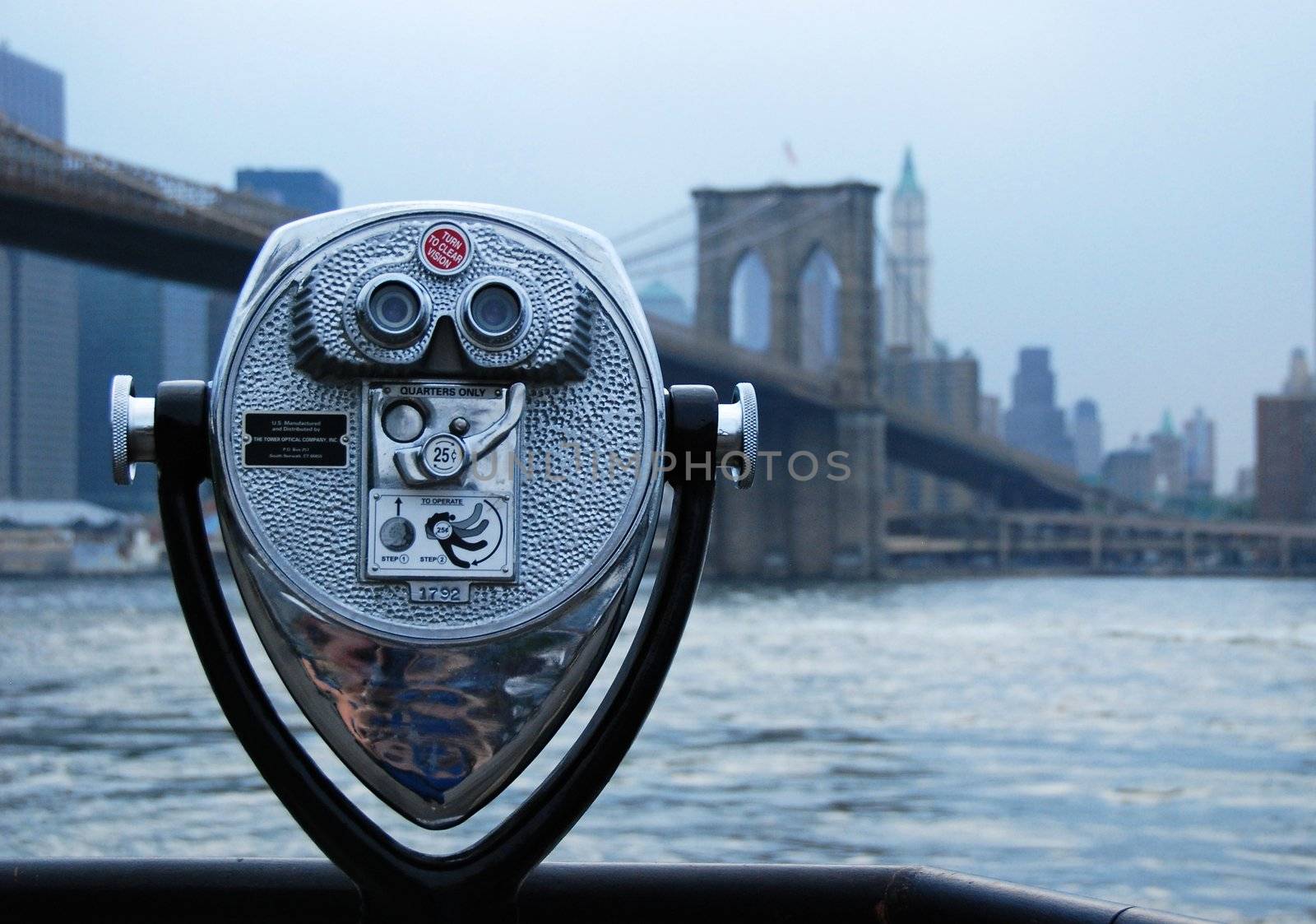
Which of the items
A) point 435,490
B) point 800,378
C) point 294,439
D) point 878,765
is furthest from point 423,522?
point 800,378

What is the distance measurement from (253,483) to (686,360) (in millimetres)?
29800

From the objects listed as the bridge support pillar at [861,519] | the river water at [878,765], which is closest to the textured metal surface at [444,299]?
the river water at [878,765]

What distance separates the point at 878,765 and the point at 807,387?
3130cm

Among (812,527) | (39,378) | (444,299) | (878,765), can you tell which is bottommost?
(878,765)

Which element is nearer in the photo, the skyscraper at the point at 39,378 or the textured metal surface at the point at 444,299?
the textured metal surface at the point at 444,299

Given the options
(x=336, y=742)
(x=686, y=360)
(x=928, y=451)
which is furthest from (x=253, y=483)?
(x=928, y=451)

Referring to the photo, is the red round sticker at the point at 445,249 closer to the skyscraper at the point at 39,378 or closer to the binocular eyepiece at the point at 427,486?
the binocular eyepiece at the point at 427,486

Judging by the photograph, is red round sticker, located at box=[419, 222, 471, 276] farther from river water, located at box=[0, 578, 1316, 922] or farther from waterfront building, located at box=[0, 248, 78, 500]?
waterfront building, located at box=[0, 248, 78, 500]

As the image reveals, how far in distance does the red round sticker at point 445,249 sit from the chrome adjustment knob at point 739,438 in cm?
31

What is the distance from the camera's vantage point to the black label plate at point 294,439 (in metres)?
1.95

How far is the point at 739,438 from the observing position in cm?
206

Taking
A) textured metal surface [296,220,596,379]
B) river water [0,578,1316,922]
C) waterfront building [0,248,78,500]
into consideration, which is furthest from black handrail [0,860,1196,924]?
waterfront building [0,248,78,500]

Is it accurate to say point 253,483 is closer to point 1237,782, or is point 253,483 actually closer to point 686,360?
point 1237,782

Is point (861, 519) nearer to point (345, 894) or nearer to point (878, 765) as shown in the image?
point (878, 765)
